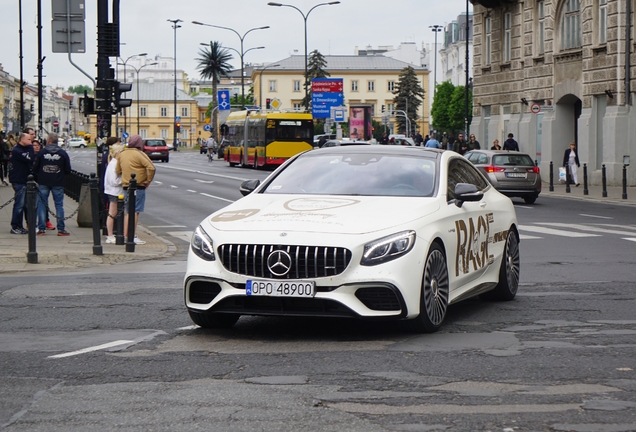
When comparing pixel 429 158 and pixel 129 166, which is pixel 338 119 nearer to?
pixel 129 166

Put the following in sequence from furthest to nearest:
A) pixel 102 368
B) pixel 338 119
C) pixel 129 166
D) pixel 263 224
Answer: pixel 338 119
pixel 129 166
pixel 263 224
pixel 102 368

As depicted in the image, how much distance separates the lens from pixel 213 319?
27.6 ft

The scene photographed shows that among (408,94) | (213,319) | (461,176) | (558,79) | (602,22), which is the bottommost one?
(213,319)

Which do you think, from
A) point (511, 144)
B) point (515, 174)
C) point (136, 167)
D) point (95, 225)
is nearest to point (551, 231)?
point (136, 167)

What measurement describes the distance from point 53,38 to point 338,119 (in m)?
52.7

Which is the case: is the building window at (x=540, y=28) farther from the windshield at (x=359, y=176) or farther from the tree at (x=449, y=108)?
the tree at (x=449, y=108)

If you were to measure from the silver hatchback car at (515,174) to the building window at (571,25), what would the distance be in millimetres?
12540

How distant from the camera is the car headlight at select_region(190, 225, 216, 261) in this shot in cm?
802

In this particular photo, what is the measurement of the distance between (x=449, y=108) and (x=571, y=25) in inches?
2749

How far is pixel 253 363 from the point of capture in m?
7.04

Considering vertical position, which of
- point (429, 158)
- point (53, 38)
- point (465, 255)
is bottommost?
point (465, 255)

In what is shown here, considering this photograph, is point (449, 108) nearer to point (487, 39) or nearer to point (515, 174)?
point (487, 39)

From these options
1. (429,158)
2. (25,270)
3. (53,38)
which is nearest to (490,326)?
(429,158)

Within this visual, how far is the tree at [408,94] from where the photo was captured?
152125mm
